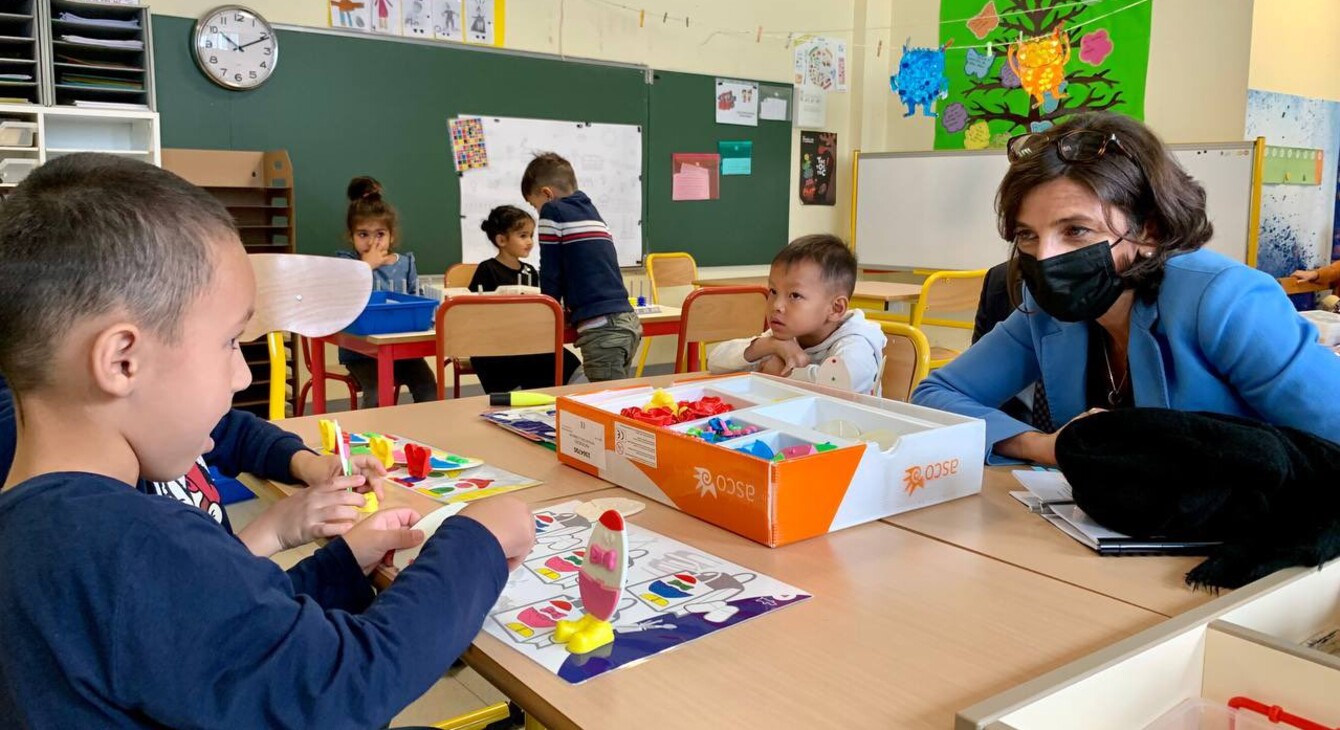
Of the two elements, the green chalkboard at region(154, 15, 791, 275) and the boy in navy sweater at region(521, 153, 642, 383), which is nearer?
the boy in navy sweater at region(521, 153, 642, 383)

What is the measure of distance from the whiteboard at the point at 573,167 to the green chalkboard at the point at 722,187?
123 mm

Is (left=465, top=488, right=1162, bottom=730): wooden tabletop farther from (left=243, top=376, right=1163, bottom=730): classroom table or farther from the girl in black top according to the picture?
the girl in black top

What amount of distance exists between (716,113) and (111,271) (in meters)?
5.44

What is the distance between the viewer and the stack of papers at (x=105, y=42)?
3.71 m

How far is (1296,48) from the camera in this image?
5.02 meters

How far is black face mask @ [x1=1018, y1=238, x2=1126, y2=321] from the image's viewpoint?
135cm

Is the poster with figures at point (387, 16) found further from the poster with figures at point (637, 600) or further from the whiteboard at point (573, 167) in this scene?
the poster with figures at point (637, 600)

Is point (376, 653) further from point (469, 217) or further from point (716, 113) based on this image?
point (716, 113)

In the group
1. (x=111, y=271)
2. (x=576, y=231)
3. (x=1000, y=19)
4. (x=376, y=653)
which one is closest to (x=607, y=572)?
(x=376, y=653)

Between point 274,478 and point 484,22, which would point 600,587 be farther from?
point 484,22

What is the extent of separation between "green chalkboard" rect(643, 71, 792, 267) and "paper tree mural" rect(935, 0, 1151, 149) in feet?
3.50

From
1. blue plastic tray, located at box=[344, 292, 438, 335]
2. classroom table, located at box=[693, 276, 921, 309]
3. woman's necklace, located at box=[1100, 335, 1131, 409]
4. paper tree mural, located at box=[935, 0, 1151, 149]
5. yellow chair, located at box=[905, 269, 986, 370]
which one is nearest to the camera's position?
woman's necklace, located at box=[1100, 335, 1131, 409]

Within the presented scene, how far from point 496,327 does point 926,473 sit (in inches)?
75.5

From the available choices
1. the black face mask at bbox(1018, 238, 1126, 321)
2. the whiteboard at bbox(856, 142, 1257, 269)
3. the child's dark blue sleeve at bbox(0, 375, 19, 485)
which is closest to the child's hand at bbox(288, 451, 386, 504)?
the child's dark blue sleeve at bbox(0, 375, 19, 485)
